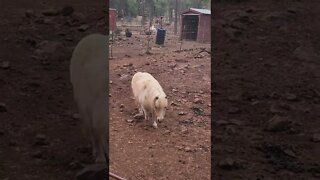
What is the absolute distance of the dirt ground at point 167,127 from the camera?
11.3ft

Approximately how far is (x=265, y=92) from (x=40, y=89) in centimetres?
71

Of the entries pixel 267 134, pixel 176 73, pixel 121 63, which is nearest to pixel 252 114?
pixel 267 134

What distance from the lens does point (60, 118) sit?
4.40ft

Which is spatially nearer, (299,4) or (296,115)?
(299,4)

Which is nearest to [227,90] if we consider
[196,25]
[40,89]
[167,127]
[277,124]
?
[277,124]

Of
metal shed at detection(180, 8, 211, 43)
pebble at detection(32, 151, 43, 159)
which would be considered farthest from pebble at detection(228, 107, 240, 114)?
metal shed at detection(180, 8, 211, 43)

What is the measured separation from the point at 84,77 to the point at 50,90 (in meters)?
0.13

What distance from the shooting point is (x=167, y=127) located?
454 cm

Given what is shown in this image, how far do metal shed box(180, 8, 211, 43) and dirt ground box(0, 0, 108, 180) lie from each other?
33.5ft

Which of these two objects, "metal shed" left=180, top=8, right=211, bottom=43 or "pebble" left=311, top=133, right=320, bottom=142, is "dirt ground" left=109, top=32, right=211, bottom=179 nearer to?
"pebble" left=311, top=133, right=320, bottom=142

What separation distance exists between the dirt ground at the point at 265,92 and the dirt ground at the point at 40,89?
1.30ft

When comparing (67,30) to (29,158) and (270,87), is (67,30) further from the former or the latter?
(270,87)

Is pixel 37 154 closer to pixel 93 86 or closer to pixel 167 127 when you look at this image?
pixel 93 86

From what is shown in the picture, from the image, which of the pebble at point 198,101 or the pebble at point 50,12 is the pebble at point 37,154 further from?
the pebble at point 198,101
